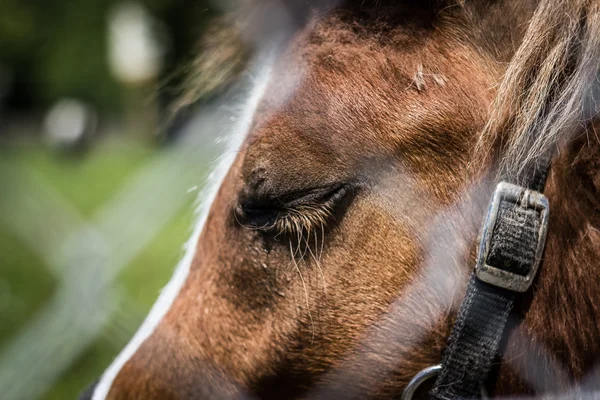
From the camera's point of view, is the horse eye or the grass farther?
the grass

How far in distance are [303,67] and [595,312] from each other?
3.05ft

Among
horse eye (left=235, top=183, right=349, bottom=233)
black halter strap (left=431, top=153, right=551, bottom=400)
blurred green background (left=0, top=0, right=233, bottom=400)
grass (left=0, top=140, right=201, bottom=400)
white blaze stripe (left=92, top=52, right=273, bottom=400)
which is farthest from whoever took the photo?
grass (left=0, top=140, right=201, bottom=400)

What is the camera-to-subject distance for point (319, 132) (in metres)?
1.63

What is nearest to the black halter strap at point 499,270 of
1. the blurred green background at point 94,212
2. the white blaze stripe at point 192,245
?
the white blaze stripe at point 192,245

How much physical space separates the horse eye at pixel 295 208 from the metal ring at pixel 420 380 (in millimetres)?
430

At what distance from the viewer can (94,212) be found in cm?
760

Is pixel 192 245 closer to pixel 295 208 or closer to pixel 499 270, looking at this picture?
pixel 295 208

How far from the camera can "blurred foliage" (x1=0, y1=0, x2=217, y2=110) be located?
59.4 feet

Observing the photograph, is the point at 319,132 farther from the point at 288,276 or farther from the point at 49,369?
the point at 49,369

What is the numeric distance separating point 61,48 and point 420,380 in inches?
849

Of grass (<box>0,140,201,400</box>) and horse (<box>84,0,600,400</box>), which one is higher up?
horse (<box>84,0,600,400</box>)

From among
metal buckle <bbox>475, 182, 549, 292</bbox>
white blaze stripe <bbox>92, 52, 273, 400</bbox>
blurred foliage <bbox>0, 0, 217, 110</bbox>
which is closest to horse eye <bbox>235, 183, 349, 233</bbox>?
white blaze stripe <bbox>92, 52, 273, 400</bbox>

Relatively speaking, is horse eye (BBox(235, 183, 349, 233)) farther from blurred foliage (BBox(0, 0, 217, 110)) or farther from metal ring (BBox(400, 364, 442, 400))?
blurred foliage (BBox(0, 0, 217, 110))

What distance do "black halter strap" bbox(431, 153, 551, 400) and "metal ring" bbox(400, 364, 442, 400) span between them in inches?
1.8
